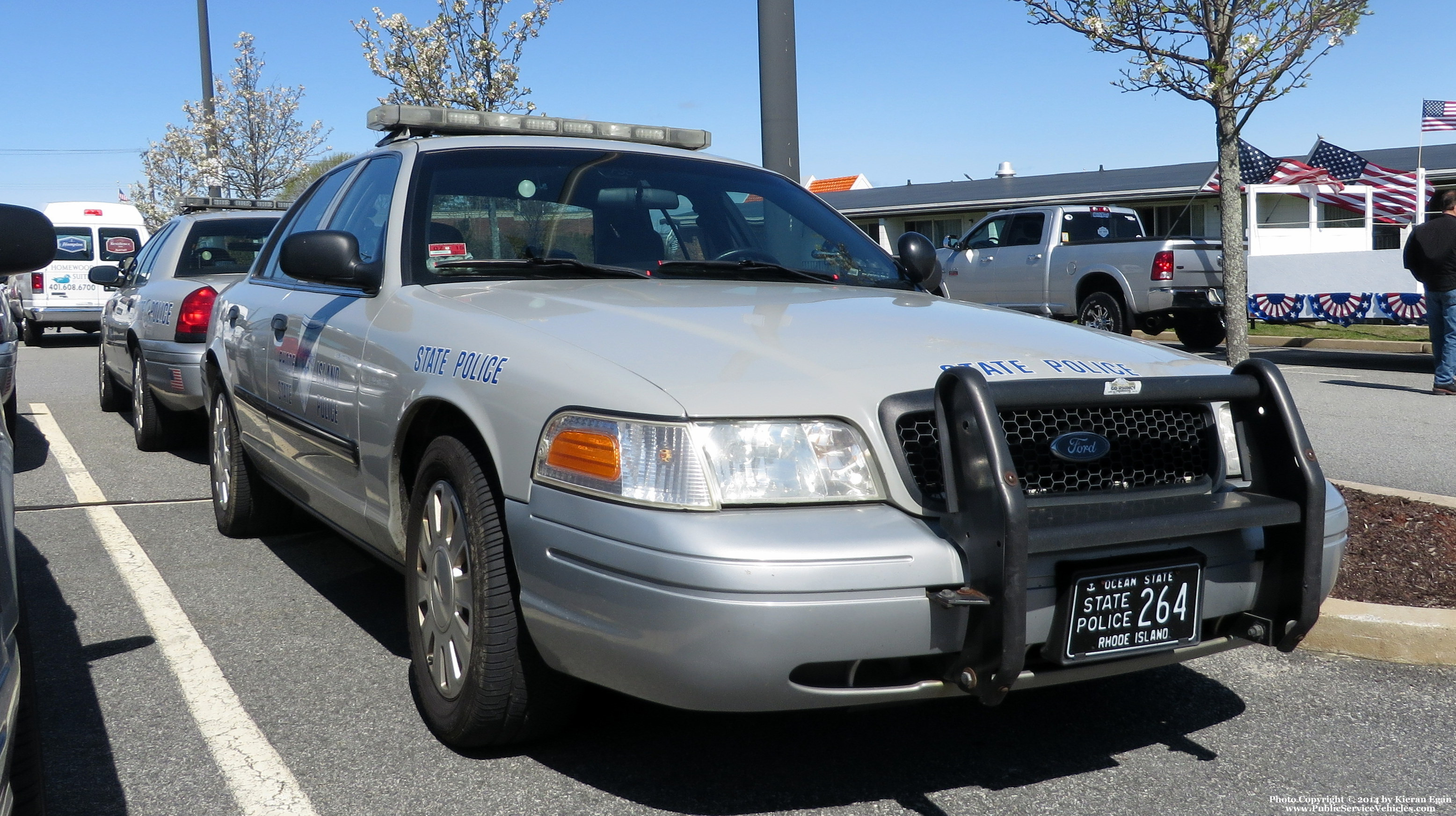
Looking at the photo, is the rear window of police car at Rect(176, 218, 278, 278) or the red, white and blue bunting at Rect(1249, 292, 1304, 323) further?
the red, white and blue bunting at Rect(1249, 292, 1304, 323)

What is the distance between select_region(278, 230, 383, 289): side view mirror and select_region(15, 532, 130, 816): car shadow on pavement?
113cm

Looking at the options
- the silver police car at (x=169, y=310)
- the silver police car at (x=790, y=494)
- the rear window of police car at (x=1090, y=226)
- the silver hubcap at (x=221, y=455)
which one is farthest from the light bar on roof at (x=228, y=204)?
the rear window of police car at (x=1090, y=226)

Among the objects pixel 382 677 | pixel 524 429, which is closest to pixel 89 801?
pixel 382 677

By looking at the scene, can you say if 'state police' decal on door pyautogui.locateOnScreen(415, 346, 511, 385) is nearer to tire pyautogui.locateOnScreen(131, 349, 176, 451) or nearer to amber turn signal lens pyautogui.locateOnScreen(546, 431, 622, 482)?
amber turn signal lens pyautogui.locateOnScreen(546, 431, 622, 482)

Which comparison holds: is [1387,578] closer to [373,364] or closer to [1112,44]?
[373,364]

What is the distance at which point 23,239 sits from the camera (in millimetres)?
2848

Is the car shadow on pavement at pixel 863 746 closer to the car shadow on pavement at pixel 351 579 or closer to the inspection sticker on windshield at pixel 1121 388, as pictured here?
the inspection sticker on windshield at pixel 1121 388

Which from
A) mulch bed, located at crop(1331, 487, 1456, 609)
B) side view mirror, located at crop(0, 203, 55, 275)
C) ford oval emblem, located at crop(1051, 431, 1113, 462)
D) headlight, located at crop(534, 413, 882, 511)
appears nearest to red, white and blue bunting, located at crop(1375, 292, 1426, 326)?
mulch bed, located at crop(1331, 487, 1456, 609)

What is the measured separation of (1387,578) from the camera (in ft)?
14.3

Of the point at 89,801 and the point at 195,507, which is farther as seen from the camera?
the point at 195,507

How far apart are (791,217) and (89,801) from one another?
2.77 metres

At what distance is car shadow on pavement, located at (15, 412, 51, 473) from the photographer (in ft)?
24.8

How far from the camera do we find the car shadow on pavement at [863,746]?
2.94 metres

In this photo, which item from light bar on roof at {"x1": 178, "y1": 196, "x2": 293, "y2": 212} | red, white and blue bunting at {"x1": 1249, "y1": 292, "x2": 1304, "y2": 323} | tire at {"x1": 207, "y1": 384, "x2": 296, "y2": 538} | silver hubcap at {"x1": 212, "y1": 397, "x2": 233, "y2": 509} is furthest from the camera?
red, white and blue bunting at {"x1": 1249, "y1": 292, "x2": 1304, "y2": 323}
